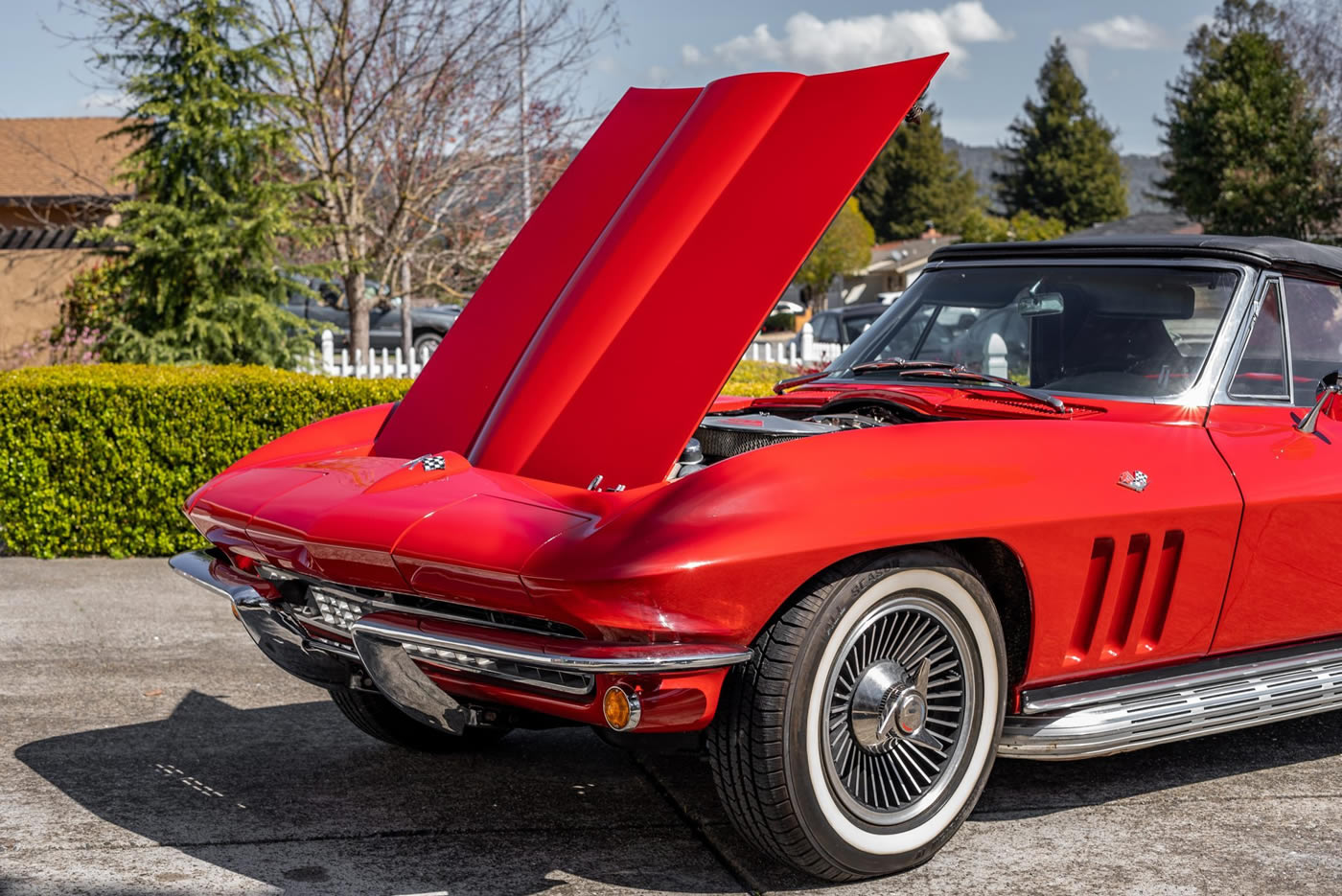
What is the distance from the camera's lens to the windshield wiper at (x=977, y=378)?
4.03 meters

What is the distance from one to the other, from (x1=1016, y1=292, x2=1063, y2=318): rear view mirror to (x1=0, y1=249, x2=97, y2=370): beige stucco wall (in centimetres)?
1386

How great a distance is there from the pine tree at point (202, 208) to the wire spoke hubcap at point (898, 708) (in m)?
9.17

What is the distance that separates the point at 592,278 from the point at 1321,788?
2.65 meters

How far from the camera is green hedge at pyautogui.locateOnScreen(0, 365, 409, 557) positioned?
7934 mm

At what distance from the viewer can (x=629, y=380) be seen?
3.62 metres

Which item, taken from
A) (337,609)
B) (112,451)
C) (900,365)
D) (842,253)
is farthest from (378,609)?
(842,253)

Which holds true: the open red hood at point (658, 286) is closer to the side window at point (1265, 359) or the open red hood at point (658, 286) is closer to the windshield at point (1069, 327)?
the windshield at point (1069, 327)

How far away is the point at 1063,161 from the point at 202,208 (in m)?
66.3

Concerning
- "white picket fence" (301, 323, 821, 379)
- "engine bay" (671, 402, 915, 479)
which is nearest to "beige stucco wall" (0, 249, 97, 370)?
"white picket fence" (301, 323, 821, 379)

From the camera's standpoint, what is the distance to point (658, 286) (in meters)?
3.68

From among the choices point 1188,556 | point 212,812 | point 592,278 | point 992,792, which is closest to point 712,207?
point 592,278

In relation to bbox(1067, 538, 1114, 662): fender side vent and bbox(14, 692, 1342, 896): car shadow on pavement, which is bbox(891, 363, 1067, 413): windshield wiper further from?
bbox(14, 692, 1342, 896): car shadow on pavement

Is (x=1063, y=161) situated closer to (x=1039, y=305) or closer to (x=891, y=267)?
(x=891, y=267)

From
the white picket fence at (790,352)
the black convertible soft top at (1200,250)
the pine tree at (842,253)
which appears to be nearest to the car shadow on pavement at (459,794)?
the black convertible soft top at (1200,250)
